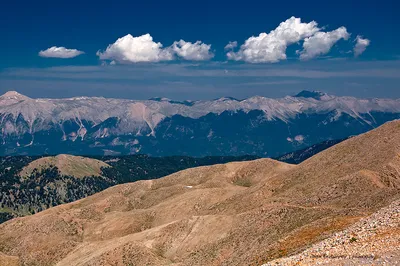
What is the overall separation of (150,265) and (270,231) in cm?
4614

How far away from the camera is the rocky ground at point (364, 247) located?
5083 centimetres

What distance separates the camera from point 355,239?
198 feet

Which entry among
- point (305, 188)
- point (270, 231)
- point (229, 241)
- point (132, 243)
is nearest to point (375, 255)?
point (270, 231)

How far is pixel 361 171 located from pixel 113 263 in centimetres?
10594

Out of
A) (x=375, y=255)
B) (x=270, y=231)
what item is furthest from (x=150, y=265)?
(x=375, y=255)

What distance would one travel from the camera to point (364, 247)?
2180 inches

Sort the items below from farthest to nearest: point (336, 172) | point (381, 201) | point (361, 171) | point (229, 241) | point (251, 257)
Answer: point (336, 172) → point (361, 171) → point (229, 241) → point (381, 201) → point (251, 257)

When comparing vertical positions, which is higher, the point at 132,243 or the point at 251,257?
the point at 251,257

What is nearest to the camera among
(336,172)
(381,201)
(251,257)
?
(251,257)

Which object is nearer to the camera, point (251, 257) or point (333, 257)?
point (333, 257)

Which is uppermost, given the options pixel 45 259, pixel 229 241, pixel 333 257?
pixel 333 257

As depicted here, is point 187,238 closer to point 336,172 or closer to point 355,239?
point 336,172

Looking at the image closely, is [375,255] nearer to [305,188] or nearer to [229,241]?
[229,241]

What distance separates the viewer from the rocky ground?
50.8 metres
